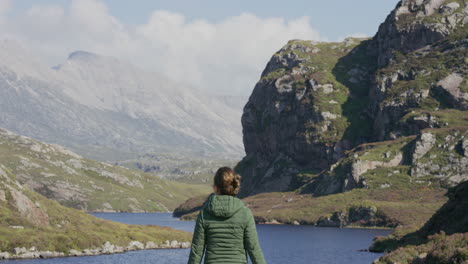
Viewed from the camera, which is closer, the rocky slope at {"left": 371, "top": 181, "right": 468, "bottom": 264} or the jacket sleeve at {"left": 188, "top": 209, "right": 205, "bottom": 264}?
the jacket sleeve at {"left": 188, "top": 209, "right": 205, "bottom": 264}

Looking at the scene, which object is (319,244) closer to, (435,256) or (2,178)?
(2,178)

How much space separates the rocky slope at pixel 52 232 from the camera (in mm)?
135125

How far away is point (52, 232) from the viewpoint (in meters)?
150

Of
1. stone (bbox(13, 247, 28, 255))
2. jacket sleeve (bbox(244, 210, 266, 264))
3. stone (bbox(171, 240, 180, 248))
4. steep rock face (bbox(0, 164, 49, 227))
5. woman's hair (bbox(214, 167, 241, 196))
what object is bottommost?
stone (bbox(171, 240, 180, 248))

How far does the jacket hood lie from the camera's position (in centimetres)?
1781

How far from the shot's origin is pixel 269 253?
16088 centimetres

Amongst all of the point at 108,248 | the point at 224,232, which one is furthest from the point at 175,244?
the point at 224,232

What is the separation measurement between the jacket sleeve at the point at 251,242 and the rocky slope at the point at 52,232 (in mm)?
121271

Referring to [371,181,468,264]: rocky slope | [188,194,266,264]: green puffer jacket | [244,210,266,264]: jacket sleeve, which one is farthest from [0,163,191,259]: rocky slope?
[244,210,266,264]: jacket sleeve

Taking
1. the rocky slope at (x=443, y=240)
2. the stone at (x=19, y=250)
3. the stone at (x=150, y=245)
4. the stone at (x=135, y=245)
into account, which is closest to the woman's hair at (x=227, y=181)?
the rocky slope at (x=443, y=240)

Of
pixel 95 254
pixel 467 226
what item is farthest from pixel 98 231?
pixel 467 226

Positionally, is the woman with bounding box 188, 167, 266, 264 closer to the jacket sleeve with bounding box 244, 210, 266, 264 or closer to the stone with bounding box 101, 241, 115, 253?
the jacket sleeve with bounding box 244, 210, 266, 264

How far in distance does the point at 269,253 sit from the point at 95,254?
141ft

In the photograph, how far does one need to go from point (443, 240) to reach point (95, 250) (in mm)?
93646
